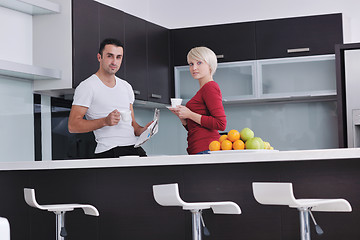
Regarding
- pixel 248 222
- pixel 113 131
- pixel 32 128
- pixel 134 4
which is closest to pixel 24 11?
pixel 32 128

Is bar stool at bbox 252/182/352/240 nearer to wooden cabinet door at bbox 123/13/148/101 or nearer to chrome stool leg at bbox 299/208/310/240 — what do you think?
chrome stool leg at bbox 299/208/310/240

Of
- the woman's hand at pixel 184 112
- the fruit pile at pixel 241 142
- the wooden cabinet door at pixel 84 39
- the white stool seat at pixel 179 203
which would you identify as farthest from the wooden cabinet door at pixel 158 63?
the white stool seat at pixel 179 203

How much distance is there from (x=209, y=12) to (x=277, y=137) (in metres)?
1.39

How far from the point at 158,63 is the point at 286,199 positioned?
3.20 m

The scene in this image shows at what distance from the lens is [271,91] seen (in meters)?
5.48

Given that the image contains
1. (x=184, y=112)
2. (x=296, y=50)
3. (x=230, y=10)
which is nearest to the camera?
(x=184, y=112)

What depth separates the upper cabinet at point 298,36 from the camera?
17.3 feet

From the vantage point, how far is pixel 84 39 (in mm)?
4637

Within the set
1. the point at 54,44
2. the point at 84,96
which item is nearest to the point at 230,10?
the point at 54,44

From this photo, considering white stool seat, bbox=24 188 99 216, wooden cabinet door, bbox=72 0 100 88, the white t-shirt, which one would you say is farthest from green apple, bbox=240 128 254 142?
wooden cabinet door, bbox=72 0 100 88

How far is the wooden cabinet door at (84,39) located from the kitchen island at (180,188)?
44.3 inches

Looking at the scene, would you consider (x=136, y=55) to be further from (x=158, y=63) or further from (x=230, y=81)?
(x=230, y=81)

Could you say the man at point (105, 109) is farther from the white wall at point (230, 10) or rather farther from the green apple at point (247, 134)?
the white wall at point (230, 10)

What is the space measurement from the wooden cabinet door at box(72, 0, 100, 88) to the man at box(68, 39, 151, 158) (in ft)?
1.52
